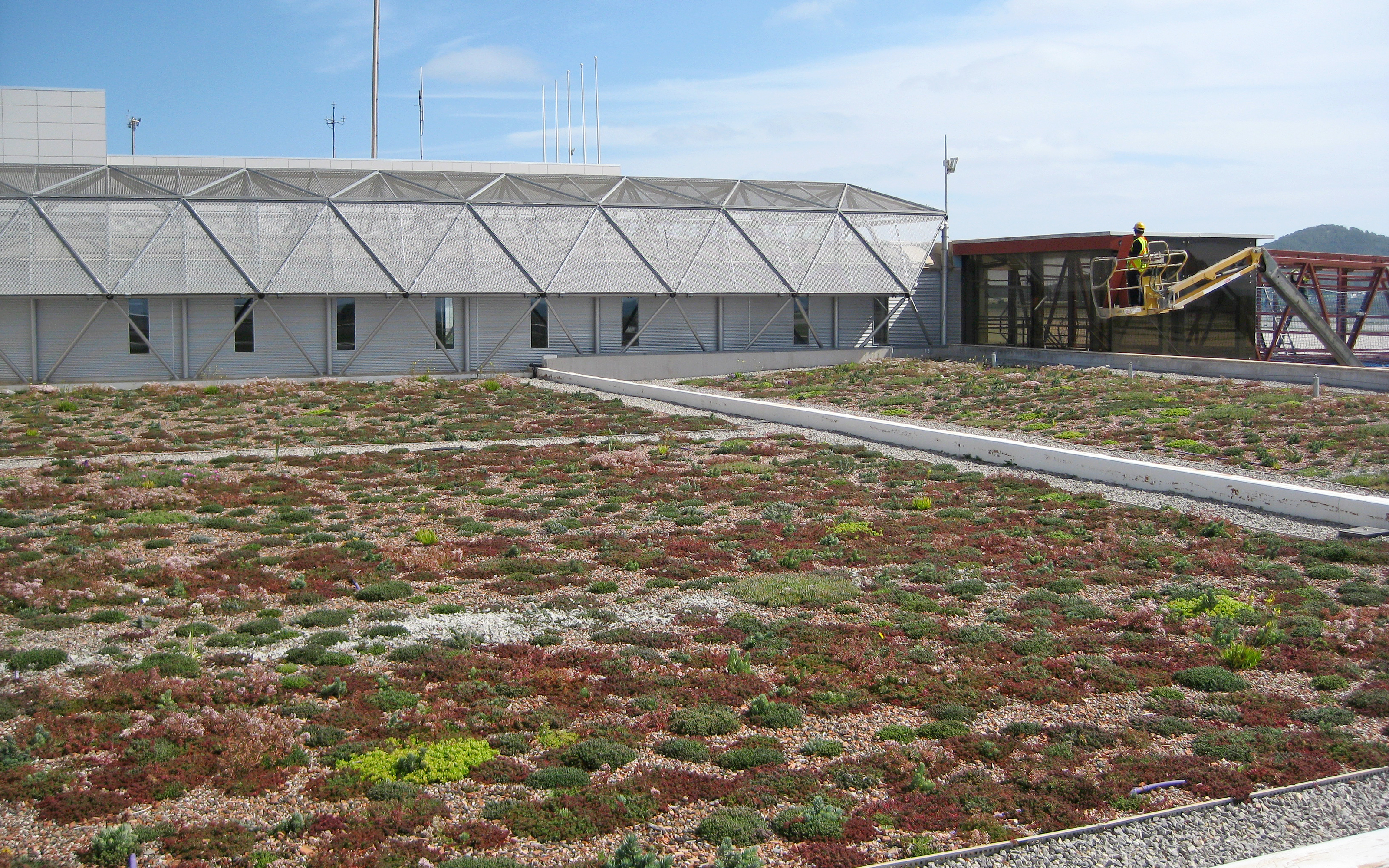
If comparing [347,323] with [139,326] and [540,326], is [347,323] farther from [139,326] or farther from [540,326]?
[540,326]

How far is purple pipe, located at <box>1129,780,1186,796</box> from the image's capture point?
7.33 metres

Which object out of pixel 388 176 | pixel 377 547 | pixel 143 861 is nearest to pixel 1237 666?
pixel 143 861

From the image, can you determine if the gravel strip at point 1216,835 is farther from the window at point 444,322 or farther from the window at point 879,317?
the window at point 879,317

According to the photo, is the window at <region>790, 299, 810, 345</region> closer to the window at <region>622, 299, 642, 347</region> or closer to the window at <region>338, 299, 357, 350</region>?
the window at <region>622, 299, 642, 347</region>

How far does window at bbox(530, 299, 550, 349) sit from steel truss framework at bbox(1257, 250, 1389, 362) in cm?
2448

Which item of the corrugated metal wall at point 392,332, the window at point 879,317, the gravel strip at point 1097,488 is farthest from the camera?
the window at point 879,317

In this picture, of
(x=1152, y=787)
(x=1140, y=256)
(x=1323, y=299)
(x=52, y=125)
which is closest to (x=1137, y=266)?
(x=1140, y=256)

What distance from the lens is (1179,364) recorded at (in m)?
34.7

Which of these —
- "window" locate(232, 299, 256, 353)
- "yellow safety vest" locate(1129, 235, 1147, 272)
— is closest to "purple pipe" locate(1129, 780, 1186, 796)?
"yellow safety vest" locate(1129, 235, 1147, 272)

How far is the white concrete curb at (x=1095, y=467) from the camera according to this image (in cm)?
1477

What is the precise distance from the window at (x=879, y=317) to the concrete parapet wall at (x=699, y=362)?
1.23 m

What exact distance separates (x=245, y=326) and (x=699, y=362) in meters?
15.6

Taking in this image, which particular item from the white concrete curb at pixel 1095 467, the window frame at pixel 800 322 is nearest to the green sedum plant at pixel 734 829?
the white concrete curb at pixel 1095 467

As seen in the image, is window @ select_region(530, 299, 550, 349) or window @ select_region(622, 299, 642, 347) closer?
window @ select_region(530, 299, 550, 349)
